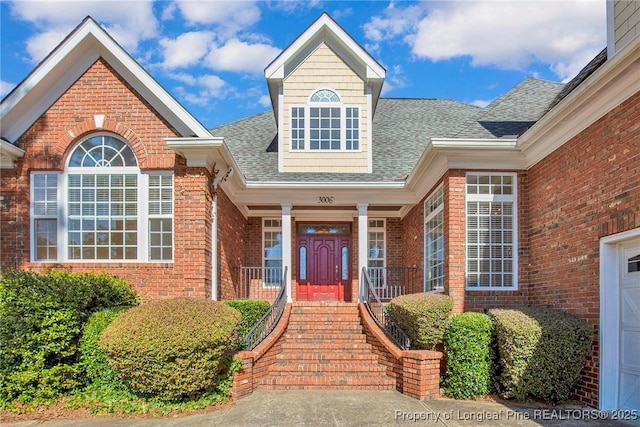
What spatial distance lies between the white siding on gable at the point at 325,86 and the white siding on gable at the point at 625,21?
653cm

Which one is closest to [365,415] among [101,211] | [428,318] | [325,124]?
[428,318]

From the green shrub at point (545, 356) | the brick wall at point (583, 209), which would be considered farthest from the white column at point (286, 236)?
the green shrub at point (545, 356)

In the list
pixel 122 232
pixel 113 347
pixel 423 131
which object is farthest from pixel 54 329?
pixel 423 131

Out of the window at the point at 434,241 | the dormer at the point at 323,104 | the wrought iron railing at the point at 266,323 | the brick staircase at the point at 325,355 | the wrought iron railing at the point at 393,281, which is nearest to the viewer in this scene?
the brick staircase at the point at 325,355

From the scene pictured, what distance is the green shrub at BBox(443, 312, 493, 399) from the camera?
7785 mm

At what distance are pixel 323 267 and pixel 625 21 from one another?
917 centimetres

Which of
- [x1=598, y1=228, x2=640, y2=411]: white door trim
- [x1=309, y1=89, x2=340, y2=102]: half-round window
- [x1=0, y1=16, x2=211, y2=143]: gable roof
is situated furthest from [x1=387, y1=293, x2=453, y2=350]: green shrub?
[x1=309, y1=89, x2=340, y2=102]: half-round window

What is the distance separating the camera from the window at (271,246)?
14000mm

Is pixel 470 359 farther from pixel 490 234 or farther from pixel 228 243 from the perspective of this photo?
pixel 228 243

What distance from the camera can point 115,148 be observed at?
975 centimetres

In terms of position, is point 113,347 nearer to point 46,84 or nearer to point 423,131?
point 46,84

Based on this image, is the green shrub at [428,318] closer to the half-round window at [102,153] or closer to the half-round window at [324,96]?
the half-round window at [102,153]

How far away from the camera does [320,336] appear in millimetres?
10039

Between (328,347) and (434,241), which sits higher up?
(434,241)
